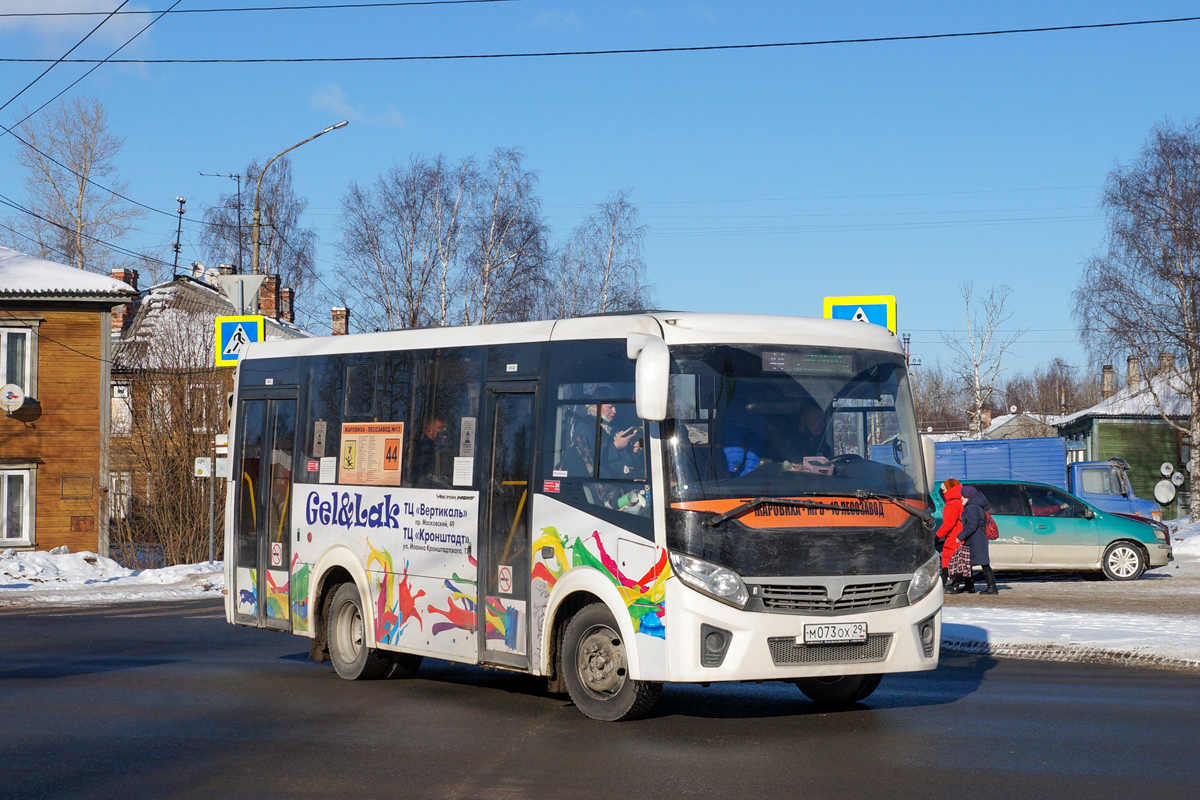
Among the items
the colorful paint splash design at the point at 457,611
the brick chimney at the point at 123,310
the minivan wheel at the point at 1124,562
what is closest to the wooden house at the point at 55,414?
the brick chimney at the point at 123,310

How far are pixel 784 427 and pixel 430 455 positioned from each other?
327 cm

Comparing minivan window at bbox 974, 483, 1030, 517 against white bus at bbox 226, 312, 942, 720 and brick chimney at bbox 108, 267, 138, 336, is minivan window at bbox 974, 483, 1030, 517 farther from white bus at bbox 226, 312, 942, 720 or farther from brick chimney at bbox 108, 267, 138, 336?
brick chimney at bbox 108, 267, 138, 336

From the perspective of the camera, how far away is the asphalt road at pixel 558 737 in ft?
24.4

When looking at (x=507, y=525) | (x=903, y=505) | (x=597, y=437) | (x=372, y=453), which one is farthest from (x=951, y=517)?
(x=597, y=437)

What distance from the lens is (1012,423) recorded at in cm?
10369

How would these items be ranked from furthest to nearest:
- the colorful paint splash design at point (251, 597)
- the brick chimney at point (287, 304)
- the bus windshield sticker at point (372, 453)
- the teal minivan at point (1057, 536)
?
the brick chimney at point (287, 304) < the teal minivan at point (1057, 536) < the colorful paint splash design at point (251, 597) < the bus windshield sticker at point (372, 453)

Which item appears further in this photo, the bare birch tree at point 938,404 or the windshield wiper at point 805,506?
the bare birch tree at point 938,404

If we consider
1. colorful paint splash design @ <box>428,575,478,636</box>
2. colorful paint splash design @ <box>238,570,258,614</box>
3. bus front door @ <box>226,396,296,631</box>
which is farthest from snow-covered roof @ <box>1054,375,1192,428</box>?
colorful paint splash design @ <box>428,575,478,636</box>

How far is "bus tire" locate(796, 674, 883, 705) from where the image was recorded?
10.2 m

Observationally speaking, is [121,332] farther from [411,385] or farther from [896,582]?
[896,582]

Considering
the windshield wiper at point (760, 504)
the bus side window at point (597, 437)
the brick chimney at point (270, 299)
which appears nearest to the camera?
the windshield wiper at point (760, 504)

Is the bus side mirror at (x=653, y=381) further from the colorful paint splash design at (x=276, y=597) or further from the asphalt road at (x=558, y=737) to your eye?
the colorful paint splash design at (x=276, y=597)

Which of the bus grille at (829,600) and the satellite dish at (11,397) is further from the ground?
the satellite dish at (11,397)

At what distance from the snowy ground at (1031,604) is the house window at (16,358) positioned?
435 centimetres
